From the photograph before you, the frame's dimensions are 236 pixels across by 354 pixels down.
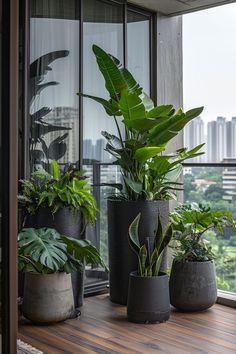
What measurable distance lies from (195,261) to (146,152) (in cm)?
88

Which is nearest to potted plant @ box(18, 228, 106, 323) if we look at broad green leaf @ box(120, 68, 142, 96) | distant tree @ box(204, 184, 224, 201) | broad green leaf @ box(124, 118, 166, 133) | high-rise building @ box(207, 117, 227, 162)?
broad green leaf @ box(124, 118, 166, 133)

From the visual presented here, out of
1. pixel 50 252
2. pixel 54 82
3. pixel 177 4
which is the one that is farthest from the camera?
pixel 177 4

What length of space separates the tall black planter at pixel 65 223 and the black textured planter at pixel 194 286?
2.37 feet

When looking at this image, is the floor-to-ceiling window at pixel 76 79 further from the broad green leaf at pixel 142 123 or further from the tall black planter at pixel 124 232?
the broad green leaf at pixel 142 123

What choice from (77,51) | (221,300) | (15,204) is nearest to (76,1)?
(77,51)

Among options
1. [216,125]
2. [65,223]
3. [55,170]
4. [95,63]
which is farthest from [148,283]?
[95,63]

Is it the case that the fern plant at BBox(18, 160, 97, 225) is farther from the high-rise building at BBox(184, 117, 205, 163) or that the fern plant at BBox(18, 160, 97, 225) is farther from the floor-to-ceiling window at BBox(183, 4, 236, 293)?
the high-rise building at BBox(184, 117, 205, 163)

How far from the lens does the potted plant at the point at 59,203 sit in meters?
3.60

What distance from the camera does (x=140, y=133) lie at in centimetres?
373

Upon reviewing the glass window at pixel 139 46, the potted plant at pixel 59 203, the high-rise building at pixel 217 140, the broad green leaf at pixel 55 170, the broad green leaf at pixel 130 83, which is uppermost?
the glass window at pixel 139 46

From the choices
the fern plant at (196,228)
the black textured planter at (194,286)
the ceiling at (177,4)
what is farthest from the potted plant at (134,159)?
the ceiling at (177,4)

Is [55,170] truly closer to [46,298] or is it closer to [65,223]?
[65,223]

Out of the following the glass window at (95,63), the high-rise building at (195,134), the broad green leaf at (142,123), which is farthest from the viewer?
the high-rise building at (195,134)

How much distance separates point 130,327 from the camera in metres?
3.35
